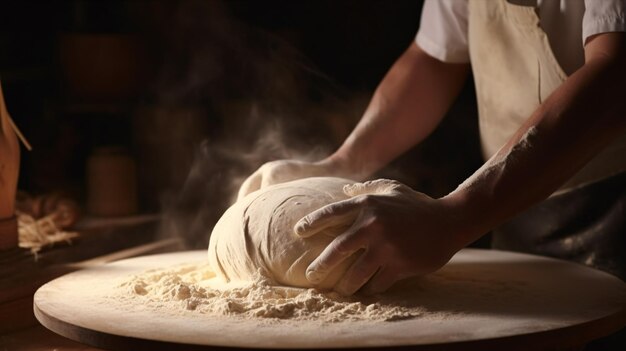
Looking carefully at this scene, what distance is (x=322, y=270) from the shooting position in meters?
1.68

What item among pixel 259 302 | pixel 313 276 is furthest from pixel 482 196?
pixel 259 302

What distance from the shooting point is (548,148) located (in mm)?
1815

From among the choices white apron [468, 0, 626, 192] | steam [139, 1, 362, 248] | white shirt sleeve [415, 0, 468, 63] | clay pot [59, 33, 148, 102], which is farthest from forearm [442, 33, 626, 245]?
clay pot [59, 33, 148, 102]

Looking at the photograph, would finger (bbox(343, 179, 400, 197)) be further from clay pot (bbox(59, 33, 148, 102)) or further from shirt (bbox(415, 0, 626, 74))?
clay pot (bbox(59, 33, 148, 102))

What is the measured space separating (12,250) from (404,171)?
2233 millimetres

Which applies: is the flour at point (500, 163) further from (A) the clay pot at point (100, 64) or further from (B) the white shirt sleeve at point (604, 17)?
(A) the clay pot at point (100, 64)

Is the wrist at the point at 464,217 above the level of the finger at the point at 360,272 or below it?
above

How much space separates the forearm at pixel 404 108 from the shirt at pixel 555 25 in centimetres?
6

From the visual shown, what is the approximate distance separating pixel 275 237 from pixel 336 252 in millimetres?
207

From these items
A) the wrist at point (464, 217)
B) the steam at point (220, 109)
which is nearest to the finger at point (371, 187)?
the wrist at point (464, 217)

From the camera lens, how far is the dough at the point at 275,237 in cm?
178

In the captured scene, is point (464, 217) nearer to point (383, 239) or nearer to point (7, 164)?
point (383, 239)

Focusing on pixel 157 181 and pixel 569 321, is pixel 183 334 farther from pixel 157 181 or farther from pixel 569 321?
pixel 157 181

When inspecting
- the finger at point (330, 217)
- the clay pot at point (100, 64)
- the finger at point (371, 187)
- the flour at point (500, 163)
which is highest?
the clay pot at point (100, 64)
